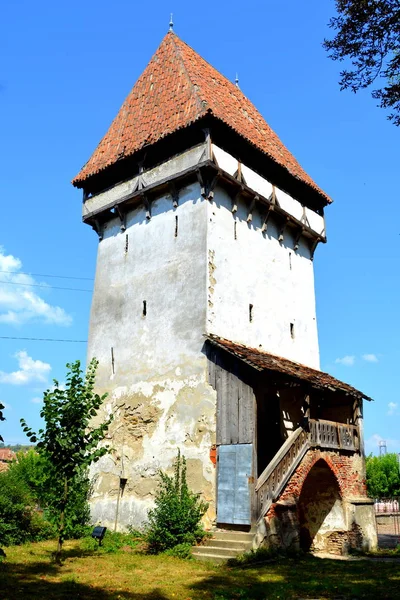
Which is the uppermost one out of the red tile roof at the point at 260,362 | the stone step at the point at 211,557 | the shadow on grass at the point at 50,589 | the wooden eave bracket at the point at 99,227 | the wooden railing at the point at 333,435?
the wooden eave bracket at the point at 99,227

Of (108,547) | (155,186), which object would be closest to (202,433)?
(108,547)

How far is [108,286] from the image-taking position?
2094 centimetres

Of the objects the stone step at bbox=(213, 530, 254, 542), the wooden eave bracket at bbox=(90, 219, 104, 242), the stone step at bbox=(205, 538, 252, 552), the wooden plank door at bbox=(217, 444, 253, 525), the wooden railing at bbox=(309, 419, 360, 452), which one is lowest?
the stone step at bbox=(205, 538, 252, 552)

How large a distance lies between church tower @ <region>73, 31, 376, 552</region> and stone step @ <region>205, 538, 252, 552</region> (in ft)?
2.07

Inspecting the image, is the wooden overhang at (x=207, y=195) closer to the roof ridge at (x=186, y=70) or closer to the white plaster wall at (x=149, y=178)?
the white plaster wall at (x=149, y=178)

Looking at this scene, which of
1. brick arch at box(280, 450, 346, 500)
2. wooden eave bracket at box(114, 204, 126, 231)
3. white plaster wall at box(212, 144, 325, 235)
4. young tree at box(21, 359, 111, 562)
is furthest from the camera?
wooden eave bracket at box(114, 204, 126, 231)

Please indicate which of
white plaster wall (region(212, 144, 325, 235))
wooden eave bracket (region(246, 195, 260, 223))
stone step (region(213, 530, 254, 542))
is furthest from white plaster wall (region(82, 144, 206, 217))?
stone step (region(213, 530, 254, 542))

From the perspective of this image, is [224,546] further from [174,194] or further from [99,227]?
[99,227]

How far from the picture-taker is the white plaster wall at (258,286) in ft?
58.5

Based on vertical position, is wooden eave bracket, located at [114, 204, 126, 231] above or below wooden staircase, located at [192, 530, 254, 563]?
above

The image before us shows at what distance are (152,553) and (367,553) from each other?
7517 millimetres

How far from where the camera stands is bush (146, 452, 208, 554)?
14.5 meters

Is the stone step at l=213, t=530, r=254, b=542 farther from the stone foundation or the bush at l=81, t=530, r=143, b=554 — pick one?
the stone foundation

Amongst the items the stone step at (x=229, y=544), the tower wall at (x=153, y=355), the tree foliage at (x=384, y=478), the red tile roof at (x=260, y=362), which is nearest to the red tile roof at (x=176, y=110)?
the tower wall at (x=153, y=355)
